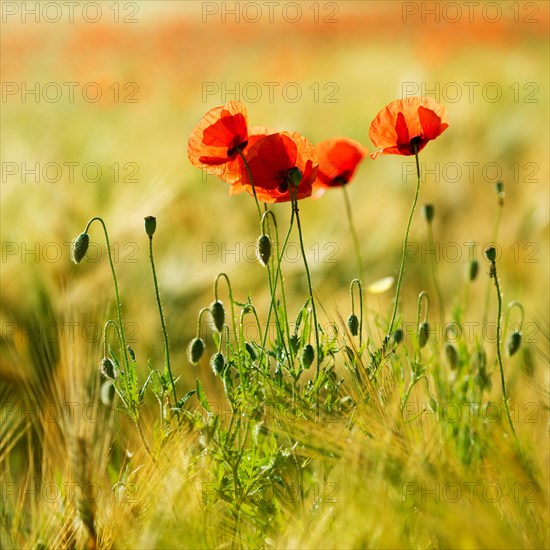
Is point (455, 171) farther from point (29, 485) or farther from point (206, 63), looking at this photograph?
point (206, 63)

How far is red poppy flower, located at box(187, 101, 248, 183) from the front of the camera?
0.84 metres

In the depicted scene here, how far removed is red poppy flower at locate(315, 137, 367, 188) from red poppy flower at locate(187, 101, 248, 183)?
0.55ft

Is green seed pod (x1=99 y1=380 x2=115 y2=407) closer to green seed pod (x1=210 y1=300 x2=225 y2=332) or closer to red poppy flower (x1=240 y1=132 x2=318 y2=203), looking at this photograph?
green seed pod (x1=210 y1=300 x2=225 y2=332)

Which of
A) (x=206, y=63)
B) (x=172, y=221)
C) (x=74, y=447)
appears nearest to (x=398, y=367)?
(x=74, y=447)

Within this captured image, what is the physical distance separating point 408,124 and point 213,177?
1468mm

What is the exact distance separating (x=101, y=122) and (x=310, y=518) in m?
2.71

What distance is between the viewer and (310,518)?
770mm

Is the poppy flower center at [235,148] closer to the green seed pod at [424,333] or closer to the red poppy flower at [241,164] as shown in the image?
the red poppy flower at [241,164]

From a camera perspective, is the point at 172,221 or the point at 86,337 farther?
the point at 172,221

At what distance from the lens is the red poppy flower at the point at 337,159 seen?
1.03 metres

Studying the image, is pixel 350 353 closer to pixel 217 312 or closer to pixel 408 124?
pixel 217 312

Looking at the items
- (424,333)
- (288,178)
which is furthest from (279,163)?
(424,333)

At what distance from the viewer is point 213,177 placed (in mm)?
2299

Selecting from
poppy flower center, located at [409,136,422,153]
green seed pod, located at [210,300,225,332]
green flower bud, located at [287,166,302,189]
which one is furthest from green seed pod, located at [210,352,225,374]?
poppy flower center, located at [409,136,422,153]
